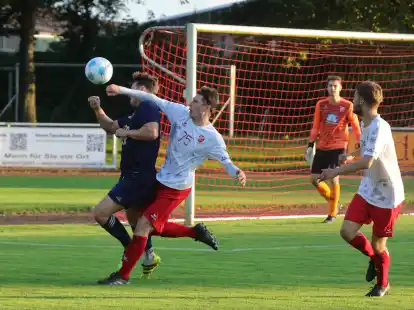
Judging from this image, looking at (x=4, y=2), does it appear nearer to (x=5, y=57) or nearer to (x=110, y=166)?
(x=5, y=57)

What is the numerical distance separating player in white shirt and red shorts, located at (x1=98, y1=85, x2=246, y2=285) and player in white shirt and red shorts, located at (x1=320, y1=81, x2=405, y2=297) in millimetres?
1158

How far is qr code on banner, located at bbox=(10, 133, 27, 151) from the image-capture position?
2702cm

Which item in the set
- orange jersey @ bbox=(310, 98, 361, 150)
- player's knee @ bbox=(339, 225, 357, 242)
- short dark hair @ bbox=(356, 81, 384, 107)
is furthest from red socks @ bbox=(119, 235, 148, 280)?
orange jersey @ bbox=(310, 98, 361, 150)

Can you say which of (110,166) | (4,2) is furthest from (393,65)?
(4,2)

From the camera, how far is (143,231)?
9406 mm

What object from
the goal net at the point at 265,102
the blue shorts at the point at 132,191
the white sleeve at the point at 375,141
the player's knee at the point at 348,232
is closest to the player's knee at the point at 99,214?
the blue shorts at the point at 132,191

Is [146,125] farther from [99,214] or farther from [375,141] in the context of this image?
[375,141]

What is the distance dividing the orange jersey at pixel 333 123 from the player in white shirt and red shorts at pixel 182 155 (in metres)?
5.81

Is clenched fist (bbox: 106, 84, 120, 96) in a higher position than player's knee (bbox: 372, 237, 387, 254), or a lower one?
higher

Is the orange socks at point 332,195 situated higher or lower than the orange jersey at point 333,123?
lower

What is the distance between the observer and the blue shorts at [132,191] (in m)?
9.62

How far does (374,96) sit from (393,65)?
49.5ft

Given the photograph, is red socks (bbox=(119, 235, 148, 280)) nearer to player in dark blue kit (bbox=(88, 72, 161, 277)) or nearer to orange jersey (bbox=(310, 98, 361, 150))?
player in dark blue kit (bbox=(88, 72, 161, 277))

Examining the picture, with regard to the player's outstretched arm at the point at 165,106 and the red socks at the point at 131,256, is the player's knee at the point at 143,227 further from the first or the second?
the player's outstretched arm at the point at 165,106
